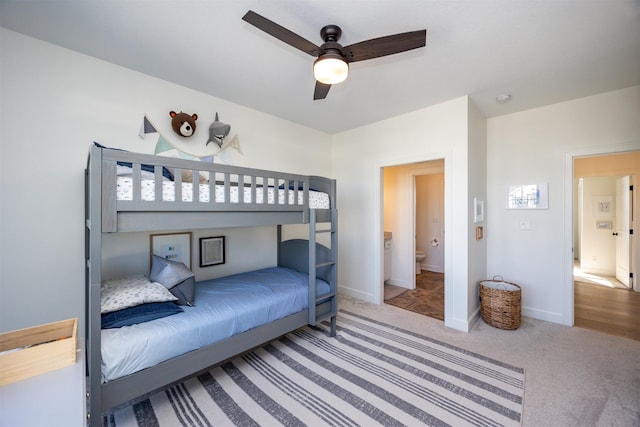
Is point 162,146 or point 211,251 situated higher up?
point 162,146

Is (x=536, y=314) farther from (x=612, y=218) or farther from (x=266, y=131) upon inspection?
(x=266, y=131)

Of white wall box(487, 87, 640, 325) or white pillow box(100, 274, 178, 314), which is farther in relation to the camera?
white wall box(487, 87, 640, 325)

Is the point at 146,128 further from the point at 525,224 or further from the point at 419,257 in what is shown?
the point at 419,257

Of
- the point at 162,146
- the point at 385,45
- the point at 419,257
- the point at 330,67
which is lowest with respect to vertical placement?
the point at 419,257

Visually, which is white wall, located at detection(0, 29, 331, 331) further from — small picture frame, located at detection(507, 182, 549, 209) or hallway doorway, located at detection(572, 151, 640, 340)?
hallway doorway, located at detection(572, 151, 640, 340)

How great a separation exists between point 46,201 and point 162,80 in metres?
1.42

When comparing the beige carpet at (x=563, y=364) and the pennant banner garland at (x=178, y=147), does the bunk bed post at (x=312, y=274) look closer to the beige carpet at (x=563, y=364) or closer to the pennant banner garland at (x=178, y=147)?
the beige carpet at (x=563, y=364)

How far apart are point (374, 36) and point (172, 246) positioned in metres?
2.56

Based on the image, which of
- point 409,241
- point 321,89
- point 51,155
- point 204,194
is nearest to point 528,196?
point 409,241

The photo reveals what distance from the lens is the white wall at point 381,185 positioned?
110 inches

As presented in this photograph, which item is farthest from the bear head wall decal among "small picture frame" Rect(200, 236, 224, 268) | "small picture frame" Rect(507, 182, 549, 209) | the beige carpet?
"small picture frame" Rect(507, 182, 549, 209)

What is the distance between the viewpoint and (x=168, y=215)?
63.9 inches

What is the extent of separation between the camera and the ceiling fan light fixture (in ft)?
5.28

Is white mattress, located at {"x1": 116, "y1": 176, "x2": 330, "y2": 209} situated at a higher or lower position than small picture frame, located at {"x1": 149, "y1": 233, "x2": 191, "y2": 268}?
higher
